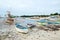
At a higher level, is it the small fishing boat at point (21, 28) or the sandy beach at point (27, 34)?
the small fishing boat at point (21, 28)

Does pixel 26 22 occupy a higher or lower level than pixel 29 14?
lower

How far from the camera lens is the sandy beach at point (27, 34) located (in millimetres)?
2252

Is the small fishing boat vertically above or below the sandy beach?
above

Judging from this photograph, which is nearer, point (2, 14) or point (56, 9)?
point (2, 14)

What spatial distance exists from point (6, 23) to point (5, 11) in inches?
9.0

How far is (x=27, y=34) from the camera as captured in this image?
2.37 meters

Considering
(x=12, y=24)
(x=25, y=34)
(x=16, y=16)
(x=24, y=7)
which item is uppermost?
(x=24, y=7)

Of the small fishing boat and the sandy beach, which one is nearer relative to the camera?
the sandy beach

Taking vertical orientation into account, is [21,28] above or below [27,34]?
above

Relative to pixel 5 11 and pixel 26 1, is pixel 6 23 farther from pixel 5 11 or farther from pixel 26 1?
pixel 26 1

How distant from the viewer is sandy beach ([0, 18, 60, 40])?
2.25 m

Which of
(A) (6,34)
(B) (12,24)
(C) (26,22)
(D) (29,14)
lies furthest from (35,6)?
(A) (6,34)

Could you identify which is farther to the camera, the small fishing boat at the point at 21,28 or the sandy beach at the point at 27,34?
the small fishing boat at the point at 21,28

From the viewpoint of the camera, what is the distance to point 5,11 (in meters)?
2.32
